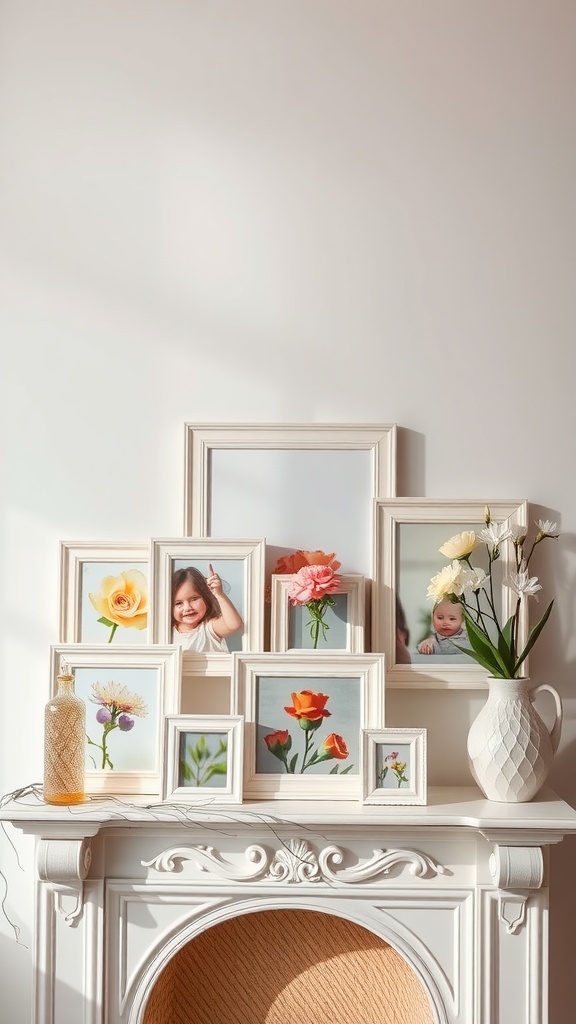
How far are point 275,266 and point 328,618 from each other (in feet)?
2.78

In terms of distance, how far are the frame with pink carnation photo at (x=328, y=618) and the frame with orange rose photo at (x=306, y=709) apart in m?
0.07

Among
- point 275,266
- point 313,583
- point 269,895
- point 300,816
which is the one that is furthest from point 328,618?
point 275,266

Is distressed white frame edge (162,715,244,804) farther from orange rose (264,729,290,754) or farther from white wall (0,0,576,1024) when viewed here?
white wall (0,0,576,1024)

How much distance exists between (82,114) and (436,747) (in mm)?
1739

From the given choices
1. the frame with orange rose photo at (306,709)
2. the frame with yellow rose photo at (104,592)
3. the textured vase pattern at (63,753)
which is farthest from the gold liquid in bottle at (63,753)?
the frame with orange rose photo at (306,709)

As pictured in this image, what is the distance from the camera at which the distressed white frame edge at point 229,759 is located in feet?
6.15

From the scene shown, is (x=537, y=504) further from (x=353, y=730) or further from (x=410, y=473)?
(x=353, y=730)

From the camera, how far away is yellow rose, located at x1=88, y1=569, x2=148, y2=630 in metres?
2.11

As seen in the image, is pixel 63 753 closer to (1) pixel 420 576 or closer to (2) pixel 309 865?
(2) pixel 309 865

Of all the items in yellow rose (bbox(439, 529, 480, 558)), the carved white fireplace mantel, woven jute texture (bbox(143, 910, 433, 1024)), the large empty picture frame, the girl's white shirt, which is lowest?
woven jute texture (bbox(143, 910, 433, 1024))

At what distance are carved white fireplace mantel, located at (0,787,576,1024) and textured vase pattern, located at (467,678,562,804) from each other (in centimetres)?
4

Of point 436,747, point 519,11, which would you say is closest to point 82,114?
point 519,11

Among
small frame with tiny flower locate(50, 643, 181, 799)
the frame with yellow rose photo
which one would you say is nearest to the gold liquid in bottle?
small frame with tiny flower locate(50, 643, 181, 799)

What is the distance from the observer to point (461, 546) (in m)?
1.98
